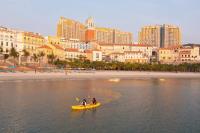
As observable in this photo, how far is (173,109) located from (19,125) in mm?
17223

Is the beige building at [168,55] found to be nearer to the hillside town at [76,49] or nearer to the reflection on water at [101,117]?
the hillside town at [76,49]

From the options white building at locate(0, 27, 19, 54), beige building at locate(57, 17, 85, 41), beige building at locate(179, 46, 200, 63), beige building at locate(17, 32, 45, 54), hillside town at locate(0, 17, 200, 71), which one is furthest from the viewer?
beige building at locate(57, 17, 85, 41)

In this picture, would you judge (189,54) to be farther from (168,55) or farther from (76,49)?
(76,49)

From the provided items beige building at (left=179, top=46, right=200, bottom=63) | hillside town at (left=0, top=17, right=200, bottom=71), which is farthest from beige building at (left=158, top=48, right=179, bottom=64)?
beige building at (left=179, top=46, right=200, bottom=63)

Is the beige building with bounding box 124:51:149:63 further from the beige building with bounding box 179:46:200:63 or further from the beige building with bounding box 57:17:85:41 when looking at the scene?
the beige building with bounding box 57:17:85:41

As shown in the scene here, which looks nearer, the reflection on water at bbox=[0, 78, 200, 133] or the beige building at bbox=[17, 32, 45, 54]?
the reflection on water at bbox=[0, 78, 200, 133]

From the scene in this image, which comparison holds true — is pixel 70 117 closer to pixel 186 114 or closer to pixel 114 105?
pixel 114 105

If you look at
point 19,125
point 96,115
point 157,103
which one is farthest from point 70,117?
point 157,103

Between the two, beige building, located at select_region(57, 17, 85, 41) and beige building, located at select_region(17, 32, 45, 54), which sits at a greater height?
beige building, located at select_region(57, 17, 85, 41)

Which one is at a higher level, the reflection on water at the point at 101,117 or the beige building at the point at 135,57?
the beige building at the point at 135,57

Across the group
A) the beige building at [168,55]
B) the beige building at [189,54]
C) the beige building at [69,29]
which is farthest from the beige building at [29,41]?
the beige building at [189,54]

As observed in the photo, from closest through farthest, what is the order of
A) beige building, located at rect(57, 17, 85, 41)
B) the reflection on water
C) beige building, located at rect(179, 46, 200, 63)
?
the reflection on water → beige building, located at rect(179, 46, 200, 63) → beige building, located at rect(57, 17, 85, 41)

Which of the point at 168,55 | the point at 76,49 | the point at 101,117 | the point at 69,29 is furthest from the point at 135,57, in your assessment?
the point at 101,117

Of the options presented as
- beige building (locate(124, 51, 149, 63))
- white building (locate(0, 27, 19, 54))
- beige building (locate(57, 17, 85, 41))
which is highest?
beige building (locate(57, 17, 85, 41))
